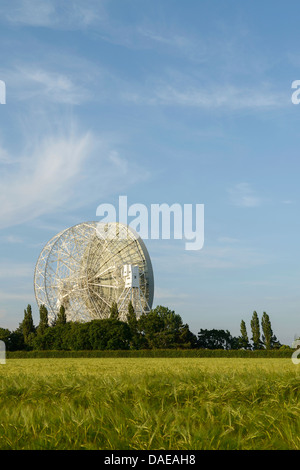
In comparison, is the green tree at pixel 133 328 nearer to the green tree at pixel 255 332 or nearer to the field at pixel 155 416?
the green tree at pixel 255 332

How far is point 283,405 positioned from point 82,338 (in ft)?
258

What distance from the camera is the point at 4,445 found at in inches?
333

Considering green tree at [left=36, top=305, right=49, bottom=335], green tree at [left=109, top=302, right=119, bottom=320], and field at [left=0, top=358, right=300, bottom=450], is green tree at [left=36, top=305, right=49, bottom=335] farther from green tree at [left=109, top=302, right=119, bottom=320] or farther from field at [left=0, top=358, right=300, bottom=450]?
field at [left=0, top=358, right=300, bottom=450]

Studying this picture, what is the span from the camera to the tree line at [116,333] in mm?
86062

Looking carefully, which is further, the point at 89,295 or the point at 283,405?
the point at 89,295

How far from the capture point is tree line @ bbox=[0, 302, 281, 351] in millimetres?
86062

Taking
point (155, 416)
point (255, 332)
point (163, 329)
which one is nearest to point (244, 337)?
point (255, 332)

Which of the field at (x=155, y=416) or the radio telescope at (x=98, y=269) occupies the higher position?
the radio telescope at (x=98, y=269)

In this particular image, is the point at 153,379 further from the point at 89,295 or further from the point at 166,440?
the point at 89,295

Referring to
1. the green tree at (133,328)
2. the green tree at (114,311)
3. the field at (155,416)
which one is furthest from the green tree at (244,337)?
the field at (155,416)

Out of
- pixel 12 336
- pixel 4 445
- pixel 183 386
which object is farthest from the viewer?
pixel 12 336

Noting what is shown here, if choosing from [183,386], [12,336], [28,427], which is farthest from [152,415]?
[12,336]

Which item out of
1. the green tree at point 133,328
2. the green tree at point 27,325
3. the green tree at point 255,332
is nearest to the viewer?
the green tree at point 133,328

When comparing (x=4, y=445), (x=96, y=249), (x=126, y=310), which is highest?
(x=96, y=249)
